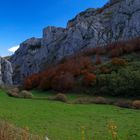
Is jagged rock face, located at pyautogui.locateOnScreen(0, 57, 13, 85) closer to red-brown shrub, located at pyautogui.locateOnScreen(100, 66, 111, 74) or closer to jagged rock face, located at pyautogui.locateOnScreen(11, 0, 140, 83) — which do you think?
jagged rock face, located at pyautogui.locateOnScreen(11, 0, 140, 83)

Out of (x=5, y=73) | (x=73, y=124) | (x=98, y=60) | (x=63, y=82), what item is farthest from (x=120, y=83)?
(x=5, y=73)

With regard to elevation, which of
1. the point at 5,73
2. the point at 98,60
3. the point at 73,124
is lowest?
the point at 73,124

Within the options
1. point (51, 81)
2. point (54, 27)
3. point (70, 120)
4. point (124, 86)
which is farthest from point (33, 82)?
point (54, 27)

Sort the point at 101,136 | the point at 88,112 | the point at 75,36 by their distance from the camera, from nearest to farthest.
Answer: the point at 101,136, the point at 88,112, the point at 75,36

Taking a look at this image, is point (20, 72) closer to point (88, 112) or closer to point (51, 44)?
point (51, 44)

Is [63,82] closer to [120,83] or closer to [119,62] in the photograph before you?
[120,83]

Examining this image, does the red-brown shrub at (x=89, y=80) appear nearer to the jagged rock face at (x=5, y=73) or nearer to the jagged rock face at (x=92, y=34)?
the jagged rock face at (x=5, y=73)

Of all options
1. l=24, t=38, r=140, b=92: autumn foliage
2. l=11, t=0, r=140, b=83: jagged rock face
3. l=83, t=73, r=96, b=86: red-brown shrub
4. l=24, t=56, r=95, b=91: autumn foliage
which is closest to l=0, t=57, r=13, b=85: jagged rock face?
l=24, t=38, r=140, b=92: autumn foliage

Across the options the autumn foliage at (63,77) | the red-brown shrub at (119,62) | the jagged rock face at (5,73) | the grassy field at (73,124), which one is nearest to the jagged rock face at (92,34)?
the jagged rock face at (5,73)

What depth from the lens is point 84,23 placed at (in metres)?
90.3

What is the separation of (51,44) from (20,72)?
13562 mm

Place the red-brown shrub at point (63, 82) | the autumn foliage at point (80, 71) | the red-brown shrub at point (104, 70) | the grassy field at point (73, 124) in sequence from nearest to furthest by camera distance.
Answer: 1. the grassy field at point (73, 124)
2. the red-brown shrub at point (63, 82)
3. the autumn foliage at point (80, 71)
4. the red-brown shrub at point (104, 70)

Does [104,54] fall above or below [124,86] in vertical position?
above

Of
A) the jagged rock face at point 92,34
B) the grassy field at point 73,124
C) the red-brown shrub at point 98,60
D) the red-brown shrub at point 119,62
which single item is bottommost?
the grassy field at point 73,124
